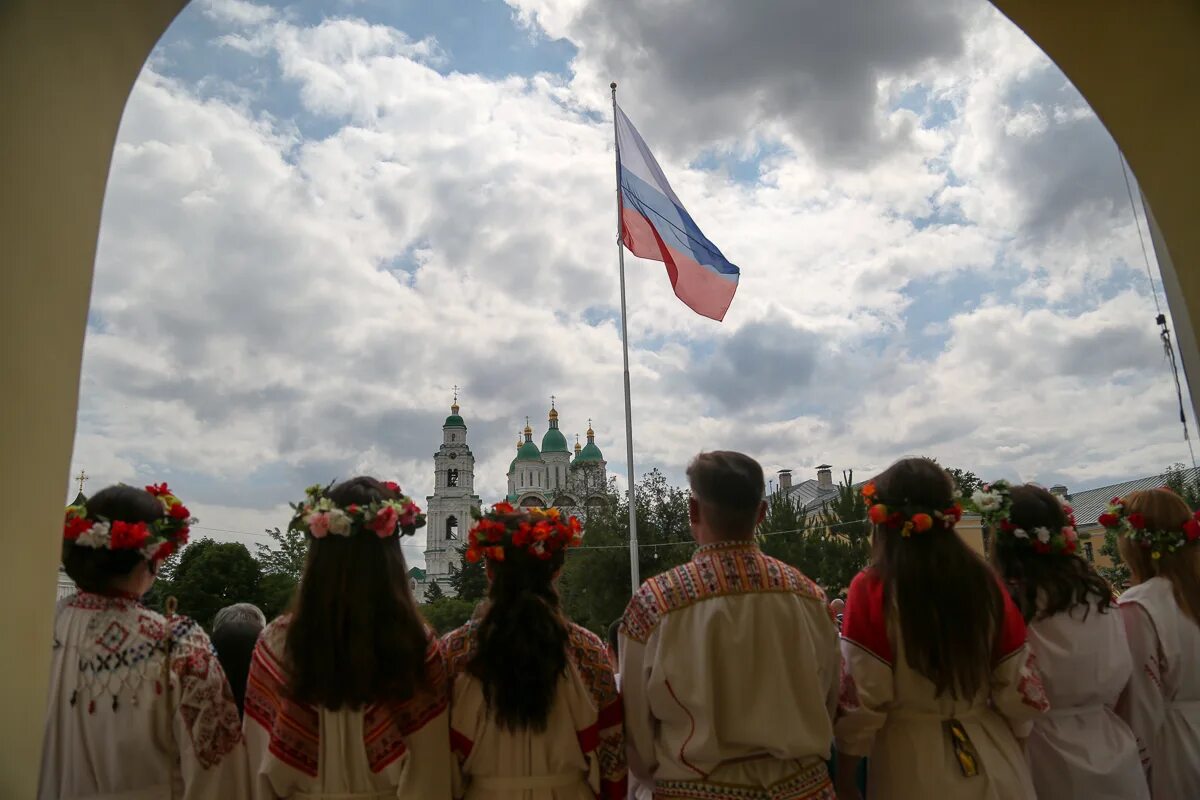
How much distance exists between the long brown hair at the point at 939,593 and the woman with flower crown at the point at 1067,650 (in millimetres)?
517

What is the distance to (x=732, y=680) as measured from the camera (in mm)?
2541

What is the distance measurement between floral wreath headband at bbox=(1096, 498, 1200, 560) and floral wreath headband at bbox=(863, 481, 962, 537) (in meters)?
1.45

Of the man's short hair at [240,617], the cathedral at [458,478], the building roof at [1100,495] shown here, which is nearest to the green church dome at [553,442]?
the cathedral at [458,478]

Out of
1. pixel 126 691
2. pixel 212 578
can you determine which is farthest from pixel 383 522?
pixel 212 578

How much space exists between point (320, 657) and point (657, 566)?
2708 cm

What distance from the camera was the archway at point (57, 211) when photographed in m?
1.76

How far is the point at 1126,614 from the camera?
12.0 ft

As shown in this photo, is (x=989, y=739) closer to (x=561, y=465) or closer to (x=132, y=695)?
(x=132, y=695)

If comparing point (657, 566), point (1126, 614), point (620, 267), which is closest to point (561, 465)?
point (657, 566)

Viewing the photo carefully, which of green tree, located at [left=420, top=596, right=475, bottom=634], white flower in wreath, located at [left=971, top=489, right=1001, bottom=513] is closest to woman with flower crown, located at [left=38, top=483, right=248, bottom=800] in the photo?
white flower in wreath, located at [left=971, top=489, right=1001, bottom=513]

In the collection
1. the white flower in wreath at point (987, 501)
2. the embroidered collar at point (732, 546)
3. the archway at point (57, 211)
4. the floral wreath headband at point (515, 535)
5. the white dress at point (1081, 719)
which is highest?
the archway at point (57, 211)

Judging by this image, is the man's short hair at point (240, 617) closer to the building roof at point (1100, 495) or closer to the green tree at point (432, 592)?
the building roof at point (1100, 495)

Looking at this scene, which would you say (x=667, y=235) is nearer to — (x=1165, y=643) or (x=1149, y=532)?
(x=1149, y=532)

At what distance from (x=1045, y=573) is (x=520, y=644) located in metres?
2.08
